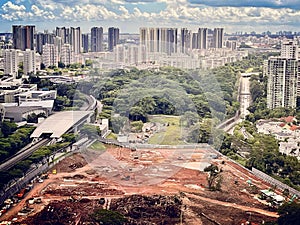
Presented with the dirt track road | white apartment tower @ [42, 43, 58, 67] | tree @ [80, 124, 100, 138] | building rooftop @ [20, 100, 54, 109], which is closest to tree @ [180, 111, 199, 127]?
tree @ [80, 124, 100, 138]

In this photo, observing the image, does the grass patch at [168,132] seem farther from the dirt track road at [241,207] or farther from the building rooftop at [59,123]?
A: the dirt track road at [241,207]

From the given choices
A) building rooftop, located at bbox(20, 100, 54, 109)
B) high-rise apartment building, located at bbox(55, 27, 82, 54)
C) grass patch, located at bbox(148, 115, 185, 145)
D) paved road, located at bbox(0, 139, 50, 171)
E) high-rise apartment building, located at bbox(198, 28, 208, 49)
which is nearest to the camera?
paved road, located at bbox(0, 139, 50, 171)

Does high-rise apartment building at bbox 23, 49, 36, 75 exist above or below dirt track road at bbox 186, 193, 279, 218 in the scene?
above

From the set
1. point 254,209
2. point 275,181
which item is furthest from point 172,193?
point 275,181

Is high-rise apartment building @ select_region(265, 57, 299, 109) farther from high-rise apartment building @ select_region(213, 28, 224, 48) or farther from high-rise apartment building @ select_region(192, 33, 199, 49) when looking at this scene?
high-rise apartment building @ select_region(213, 28, 224, 48)

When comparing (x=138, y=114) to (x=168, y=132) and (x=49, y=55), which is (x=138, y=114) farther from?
(x=49, y=55)

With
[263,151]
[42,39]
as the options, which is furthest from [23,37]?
[263,151]
